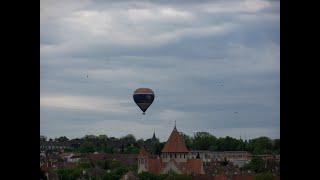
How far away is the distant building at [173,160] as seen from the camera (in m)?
26.0

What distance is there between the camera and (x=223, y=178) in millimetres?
22188

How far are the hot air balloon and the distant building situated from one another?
24.6 feet

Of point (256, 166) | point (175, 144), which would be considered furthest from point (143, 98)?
point (175, 144)

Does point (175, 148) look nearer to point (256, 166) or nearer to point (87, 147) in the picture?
point (87, 147)

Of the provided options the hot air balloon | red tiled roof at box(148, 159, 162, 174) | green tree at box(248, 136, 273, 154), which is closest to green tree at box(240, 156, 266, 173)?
green tree at box(248, 136, 273, 154)

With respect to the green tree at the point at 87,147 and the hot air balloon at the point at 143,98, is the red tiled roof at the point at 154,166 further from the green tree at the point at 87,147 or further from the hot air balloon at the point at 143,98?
the hot air balloon at the point at 143,98

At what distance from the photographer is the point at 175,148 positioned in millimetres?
26969

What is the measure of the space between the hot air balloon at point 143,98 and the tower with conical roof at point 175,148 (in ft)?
26.9

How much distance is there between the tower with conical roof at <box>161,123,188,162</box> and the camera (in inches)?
1054

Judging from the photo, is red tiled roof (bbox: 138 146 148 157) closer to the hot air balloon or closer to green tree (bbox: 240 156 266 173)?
green tree (bbox: 240 156 266 173)

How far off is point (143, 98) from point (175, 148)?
29.4 ft

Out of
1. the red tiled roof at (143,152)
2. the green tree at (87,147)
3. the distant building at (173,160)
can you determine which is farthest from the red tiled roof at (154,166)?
the green tree at (87,147)

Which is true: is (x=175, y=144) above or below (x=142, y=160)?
above

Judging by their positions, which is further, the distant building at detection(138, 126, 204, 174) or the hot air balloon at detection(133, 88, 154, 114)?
the distant building at detection(138, 126, 204, 174)
